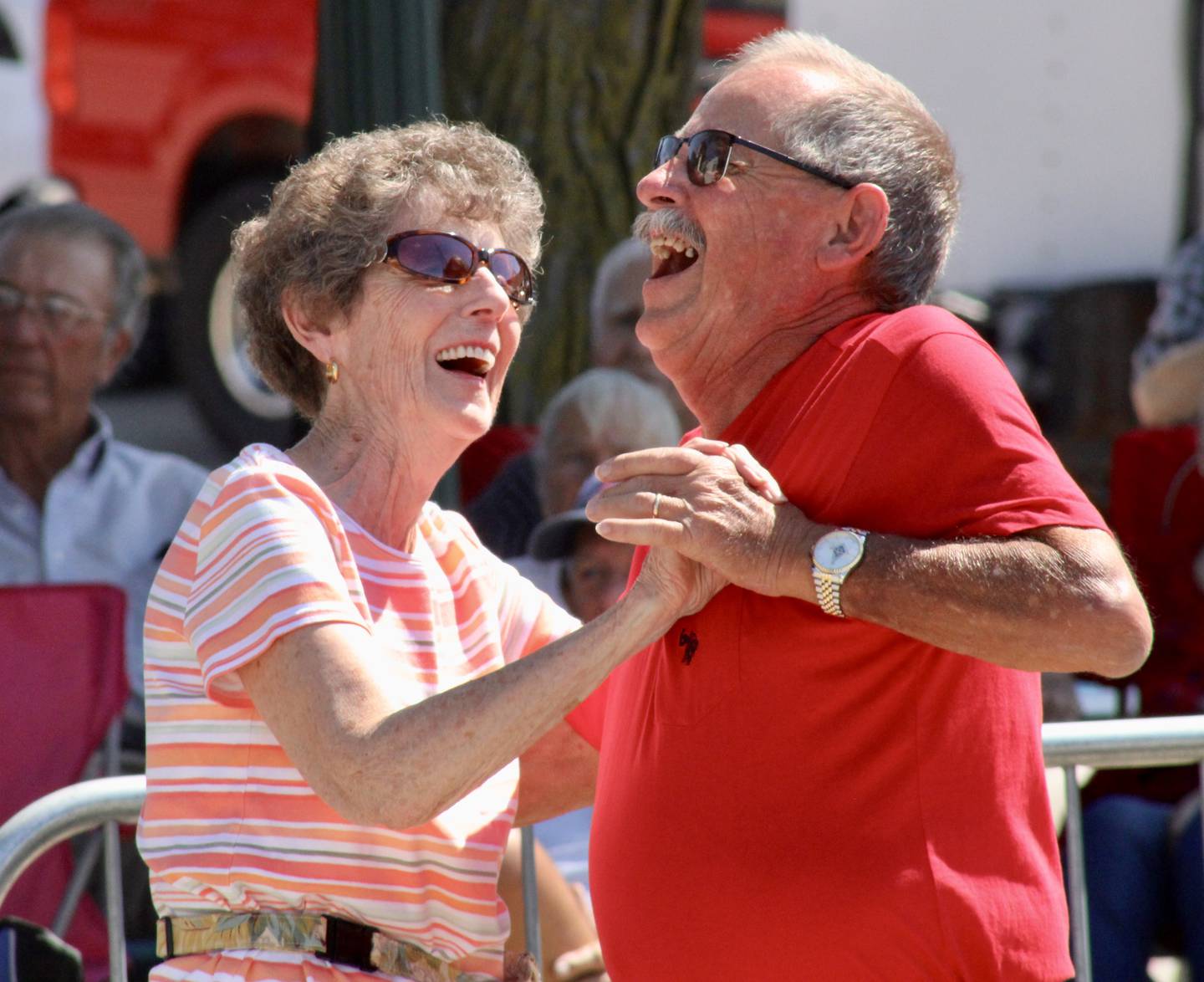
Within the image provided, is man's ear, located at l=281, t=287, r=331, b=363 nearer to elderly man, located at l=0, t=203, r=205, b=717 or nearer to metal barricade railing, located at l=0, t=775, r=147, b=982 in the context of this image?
metal barricade railing, located at l=0, t=775, r=147, b=982

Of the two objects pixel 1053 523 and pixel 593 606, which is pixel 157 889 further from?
pixel 593 606

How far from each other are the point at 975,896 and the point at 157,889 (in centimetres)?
110

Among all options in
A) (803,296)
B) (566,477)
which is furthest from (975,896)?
(566,477)

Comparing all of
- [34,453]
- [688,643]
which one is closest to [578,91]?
[34,453]

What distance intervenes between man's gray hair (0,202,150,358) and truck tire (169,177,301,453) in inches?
161

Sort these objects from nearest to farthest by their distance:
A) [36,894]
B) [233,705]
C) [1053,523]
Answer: [1053,523] → [233,705] → [36,894]

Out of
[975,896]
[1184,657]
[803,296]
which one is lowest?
[1184,657]

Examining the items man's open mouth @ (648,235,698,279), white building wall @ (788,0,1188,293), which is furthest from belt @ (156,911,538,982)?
white building wall @ (788,0,1188,293)

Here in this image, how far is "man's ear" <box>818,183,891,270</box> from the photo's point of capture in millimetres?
2279

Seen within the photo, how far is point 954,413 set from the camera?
6.89 feet

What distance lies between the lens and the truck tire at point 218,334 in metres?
8.74

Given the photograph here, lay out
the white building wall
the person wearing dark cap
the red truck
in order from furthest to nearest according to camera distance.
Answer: the red truck
the white building wall
the person wearing dark cap

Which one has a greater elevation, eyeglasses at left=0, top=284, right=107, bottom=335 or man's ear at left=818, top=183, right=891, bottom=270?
man's ear at left=818, top=183, right=891, bottom=270

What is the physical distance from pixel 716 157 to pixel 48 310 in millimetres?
2644
